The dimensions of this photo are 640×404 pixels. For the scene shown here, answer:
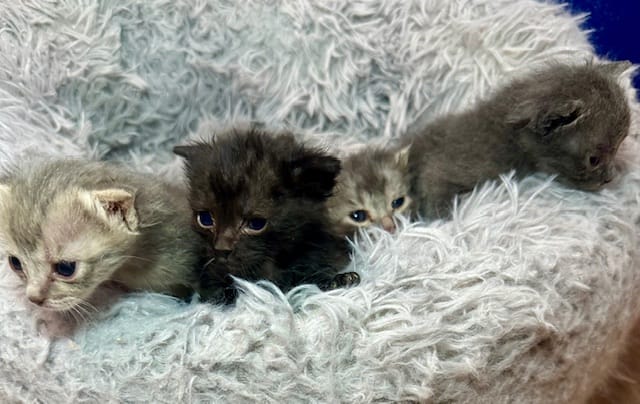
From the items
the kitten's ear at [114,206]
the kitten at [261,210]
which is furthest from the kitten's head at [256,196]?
the kitten's ear at [114,206]

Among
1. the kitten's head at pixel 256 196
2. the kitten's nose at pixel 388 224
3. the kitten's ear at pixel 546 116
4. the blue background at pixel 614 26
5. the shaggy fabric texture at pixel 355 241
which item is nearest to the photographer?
the shaggy fabric texture at pixel 355 241

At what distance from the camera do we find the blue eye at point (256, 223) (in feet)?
3.69

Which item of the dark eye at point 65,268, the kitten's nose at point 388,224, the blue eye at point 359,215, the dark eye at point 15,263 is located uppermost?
the kitten's nose at point 388,224

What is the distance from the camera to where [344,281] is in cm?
118

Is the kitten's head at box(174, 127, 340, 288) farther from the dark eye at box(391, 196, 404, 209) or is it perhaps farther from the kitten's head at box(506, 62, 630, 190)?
the kitten's head at box(506, 62, 630, 190)

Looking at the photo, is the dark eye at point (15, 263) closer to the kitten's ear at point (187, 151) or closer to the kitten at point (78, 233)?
the kitten at point (78, 233)

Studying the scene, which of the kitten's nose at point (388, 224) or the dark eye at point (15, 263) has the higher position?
the kitten's nose at point (388, 224)

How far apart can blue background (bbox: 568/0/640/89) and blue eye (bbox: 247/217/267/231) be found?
122cm

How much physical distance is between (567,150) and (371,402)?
66cm

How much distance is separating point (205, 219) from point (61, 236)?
24 cm

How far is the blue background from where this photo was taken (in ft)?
6.10

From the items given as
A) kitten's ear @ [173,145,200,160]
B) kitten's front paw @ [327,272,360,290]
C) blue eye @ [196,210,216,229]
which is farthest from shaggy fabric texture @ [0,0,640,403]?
kitten's ear @ [173,145,200,160]

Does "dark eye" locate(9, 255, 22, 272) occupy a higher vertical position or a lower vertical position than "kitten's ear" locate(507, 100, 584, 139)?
lower

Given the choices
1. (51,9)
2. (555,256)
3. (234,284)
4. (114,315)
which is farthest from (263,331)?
(51,9)
